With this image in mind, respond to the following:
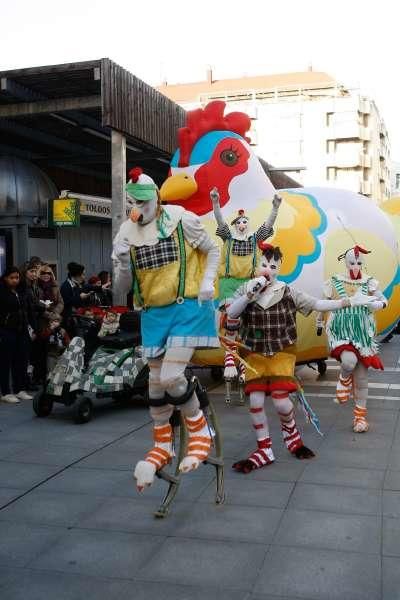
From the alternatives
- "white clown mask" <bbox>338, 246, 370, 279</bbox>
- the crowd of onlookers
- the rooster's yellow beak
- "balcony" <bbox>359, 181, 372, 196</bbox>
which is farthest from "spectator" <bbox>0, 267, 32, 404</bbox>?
"balcony" <bbox>359, 181, 372, 196</bbox>

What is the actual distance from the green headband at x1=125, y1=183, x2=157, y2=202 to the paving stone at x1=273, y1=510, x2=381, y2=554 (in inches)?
82.1

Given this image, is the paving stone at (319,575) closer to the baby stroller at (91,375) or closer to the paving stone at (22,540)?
the paving stone at (22,540)

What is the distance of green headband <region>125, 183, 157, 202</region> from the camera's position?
4531 millimetres

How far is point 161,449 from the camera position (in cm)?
459

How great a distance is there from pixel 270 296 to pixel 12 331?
3812mm

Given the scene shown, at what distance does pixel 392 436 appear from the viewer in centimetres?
656

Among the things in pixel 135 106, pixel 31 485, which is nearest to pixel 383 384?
pixel 135 106

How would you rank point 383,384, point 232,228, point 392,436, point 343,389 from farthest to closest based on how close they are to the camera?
1. point 383,384
2. point 232,228
3. point 343,389
4. point 392,436

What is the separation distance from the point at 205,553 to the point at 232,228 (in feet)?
14.9

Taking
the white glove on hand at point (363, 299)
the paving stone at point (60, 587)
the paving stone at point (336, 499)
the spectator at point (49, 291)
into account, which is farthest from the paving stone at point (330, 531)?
the spectator at point (49, 291)

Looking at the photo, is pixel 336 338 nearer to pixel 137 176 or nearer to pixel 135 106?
pixel 137 176

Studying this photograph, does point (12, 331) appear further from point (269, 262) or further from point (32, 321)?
point (269, 262)

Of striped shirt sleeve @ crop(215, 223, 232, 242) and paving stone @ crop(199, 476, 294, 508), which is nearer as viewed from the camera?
paving stone @ crop(199, 476, 294, 508)

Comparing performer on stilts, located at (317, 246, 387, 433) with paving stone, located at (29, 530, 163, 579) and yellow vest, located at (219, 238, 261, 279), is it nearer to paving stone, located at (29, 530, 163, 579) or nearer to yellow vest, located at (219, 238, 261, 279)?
yellow vest, located at (219, 238, 261, 279)
